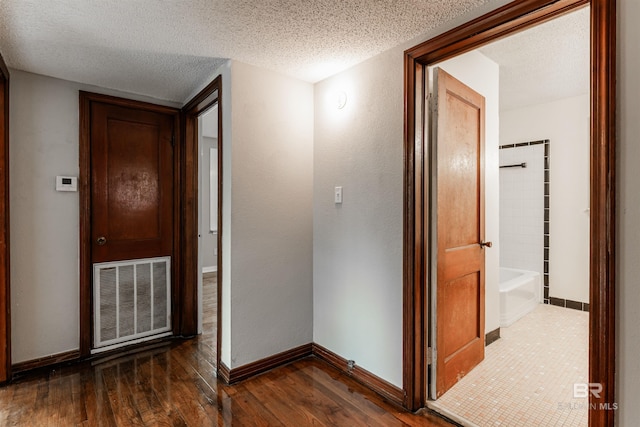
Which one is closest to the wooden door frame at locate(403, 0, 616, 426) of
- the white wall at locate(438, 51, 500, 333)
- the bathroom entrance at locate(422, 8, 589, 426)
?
the bathroom entrance at locate(422, 8, 589, 426)

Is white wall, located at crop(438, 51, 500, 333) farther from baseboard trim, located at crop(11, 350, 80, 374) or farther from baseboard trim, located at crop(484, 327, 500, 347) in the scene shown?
baseboard trim, located at crop(11, 350, 80, 374)

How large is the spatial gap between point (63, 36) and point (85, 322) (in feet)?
6.71

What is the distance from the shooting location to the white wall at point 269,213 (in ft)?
7.62

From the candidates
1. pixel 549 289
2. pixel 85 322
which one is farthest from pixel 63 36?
pixel 549 289

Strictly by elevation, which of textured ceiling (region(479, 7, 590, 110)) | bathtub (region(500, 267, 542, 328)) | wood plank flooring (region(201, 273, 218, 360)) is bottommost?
wood plank flooring (region(201, 273, 218, 360))

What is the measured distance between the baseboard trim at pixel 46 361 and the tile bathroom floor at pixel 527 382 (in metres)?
2.64

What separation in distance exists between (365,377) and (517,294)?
214 centimetres

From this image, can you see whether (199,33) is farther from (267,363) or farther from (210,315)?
(210,315)

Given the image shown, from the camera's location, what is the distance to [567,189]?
3.84 m

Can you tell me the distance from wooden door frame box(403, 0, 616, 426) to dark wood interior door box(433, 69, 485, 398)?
0.13m

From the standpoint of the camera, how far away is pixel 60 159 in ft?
8.41

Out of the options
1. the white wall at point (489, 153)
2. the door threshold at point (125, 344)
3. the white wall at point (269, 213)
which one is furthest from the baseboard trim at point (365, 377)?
the door threshold at point (125, 344)

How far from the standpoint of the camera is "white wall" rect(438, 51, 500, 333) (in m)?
2.55

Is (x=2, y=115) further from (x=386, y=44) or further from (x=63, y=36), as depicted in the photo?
(x=386, y=44)
